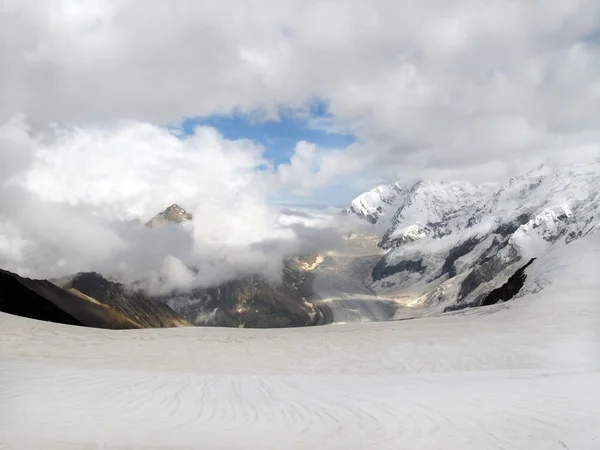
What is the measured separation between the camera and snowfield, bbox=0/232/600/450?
9633mm

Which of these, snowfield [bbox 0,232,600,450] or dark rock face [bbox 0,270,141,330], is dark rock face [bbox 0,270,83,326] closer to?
dark rock face [bbox 0,270,141,330]

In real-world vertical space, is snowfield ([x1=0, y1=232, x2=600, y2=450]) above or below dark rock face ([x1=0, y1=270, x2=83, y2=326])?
below

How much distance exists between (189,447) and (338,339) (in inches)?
588

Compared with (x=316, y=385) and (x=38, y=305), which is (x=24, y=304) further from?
(x=316, y=385)

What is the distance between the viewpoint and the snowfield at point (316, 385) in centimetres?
963

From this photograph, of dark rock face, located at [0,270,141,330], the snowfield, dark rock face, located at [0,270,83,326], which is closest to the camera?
the snowfield

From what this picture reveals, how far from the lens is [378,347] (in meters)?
21.5

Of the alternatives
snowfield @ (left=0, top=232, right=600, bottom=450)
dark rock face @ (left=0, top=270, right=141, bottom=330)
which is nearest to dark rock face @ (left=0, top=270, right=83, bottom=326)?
dark rock face @ (left=0, top=270, right=141, bottom=330)

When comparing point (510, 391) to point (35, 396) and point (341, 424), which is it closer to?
point (341, 424)

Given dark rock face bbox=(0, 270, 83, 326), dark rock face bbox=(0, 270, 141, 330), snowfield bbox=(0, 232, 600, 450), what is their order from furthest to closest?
1. dark rock face bbox=(0, 270, 141, 330)
2. dark rock face bbox=(0, 270, 83, 326)
3. snowfield bbox=(0, 232, 600, 450)

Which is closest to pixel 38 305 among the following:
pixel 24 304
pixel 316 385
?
pixel 24 304

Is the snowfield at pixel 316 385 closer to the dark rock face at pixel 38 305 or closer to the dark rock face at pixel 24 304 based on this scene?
the dark rock face at pixel 24 304

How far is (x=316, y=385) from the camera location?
1477cm

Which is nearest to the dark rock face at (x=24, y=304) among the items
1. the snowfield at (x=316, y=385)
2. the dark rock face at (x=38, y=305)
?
the dark rock face at (x=38, y=305)
